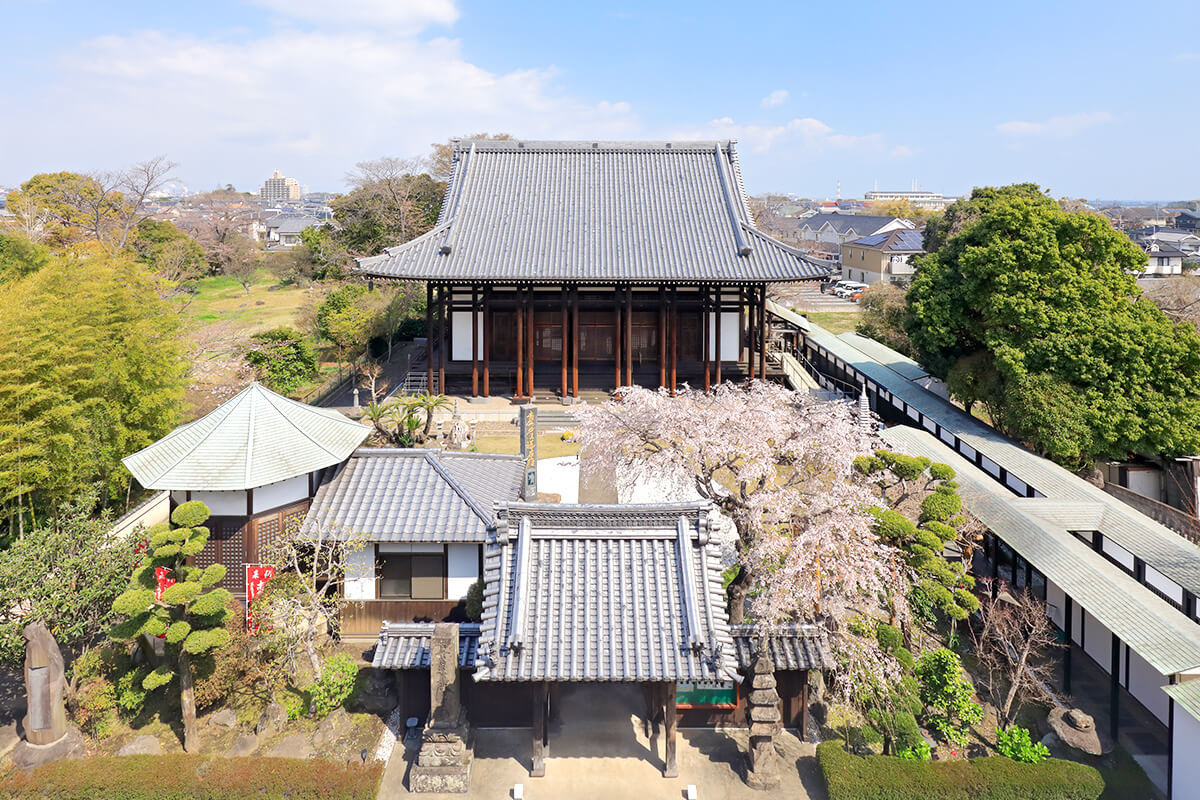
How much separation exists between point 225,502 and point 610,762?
27.7 feet

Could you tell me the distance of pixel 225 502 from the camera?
14219 millimetres

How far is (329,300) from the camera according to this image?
1314 inches

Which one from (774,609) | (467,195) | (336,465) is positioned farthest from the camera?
(467,195)

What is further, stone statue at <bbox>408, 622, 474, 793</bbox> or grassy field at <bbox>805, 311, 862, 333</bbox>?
grassy field at <bbox>805, 311, 862, 333</bbox>

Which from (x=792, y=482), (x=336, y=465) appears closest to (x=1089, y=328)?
(x=792, y=482)

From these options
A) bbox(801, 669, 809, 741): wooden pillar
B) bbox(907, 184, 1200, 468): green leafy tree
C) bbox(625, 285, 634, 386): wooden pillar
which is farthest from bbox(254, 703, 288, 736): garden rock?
bbox(907, 184, 1200, 468): green leafy tree

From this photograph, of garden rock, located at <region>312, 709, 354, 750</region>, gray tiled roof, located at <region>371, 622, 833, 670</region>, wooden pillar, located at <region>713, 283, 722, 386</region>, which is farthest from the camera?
wooden pillar, located at <region>713, 283, 722, 386</region>

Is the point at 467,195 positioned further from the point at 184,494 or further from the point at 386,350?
the point at 184,494

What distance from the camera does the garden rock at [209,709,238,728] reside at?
12.2m

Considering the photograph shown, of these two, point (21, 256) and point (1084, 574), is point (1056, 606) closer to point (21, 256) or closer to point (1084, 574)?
point (1084, 574)

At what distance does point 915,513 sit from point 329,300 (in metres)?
26.2

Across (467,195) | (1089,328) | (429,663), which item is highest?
(467,195)

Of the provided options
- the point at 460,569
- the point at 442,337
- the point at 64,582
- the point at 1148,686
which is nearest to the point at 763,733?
the point at 460,569

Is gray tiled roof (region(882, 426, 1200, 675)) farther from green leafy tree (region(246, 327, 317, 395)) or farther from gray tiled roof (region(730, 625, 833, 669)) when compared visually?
green leafy tree (region(246, 327, 317, 395))
